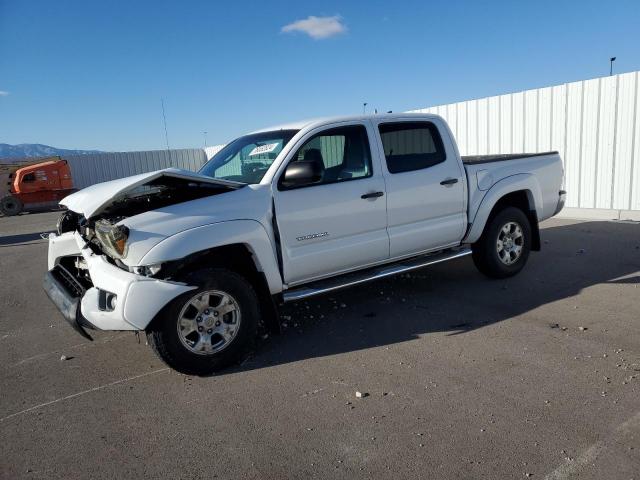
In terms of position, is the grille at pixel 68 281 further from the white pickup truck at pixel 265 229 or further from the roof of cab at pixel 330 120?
the roof of cab at pixel 330 120

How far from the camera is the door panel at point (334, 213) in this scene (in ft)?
14.3

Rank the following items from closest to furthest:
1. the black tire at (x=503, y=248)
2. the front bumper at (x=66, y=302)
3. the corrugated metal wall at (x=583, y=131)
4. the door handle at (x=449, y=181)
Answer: the front bumper at (x=66, y=302)
the door handle at (x=449, y=181)
the black tire at (x=503, y=248)
the corrugated metal wall at (x=583, y=131)

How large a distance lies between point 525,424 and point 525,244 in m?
3.60

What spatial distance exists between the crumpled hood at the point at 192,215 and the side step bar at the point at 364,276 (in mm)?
748

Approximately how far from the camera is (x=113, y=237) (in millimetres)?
3646

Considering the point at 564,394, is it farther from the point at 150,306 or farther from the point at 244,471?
the point at 150,306

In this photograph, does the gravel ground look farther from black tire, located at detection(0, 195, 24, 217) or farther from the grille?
black tire, located at detection(0, 195, 24, 217)

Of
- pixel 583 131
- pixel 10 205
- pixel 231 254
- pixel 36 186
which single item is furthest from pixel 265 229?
pixel 10 205

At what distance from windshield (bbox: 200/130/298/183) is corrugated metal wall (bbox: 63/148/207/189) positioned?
23716mm

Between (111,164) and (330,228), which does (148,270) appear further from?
(111,164)

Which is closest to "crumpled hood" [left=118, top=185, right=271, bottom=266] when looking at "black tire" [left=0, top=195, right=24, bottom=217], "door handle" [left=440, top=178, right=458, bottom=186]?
"door handle" [left=440, top=178, right=458, bottom=186]

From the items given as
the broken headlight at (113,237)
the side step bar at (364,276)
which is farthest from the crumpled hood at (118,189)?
the side step bar at (364,276)

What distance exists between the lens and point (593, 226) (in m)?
9.41

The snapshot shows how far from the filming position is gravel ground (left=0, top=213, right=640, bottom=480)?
280 centimetres
